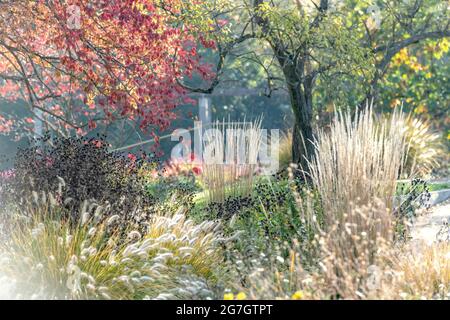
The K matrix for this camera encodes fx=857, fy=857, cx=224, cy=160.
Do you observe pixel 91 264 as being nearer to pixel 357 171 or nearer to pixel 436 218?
pixel 357 171

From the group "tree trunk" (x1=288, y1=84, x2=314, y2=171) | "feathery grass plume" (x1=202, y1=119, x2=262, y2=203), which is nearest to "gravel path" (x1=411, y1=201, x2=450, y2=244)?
"tree trunk" (x1=288, y1=84, x2=314, y2=171)

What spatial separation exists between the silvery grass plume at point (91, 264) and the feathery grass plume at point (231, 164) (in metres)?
3.95

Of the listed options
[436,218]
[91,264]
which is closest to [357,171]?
[91,264]

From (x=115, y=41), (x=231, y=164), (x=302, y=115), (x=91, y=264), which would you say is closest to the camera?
(x=91, y=264)

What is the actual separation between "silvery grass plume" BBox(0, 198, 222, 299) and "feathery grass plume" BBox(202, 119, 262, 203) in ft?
13.0

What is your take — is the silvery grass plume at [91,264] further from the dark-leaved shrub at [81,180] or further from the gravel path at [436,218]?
the gravel path at [436,218]

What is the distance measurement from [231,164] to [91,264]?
538cm

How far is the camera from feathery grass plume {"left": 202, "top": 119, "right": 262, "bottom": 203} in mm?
11625

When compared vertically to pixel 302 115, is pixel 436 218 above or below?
below

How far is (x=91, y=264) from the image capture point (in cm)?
674

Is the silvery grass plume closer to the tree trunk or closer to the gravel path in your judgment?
the gravel path

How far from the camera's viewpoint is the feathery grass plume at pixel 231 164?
38.1 ft
